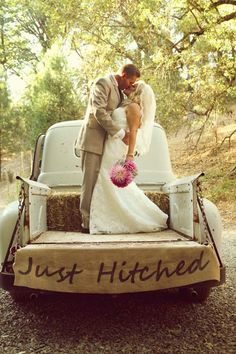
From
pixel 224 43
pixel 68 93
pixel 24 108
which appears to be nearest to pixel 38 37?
pixel 24 108

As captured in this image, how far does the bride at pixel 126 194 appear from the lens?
4.00 meters

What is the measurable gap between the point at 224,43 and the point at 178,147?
361 inches

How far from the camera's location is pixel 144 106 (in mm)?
4168

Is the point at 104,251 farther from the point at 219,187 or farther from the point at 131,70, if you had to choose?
the point at 219,187

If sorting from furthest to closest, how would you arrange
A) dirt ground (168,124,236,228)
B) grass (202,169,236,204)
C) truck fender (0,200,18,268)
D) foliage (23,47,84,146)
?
foliage (23,47,84,146)
grass (202,169,236,204)
dirt ground (168,124,236,228)
truck fender (0,200,18,268)

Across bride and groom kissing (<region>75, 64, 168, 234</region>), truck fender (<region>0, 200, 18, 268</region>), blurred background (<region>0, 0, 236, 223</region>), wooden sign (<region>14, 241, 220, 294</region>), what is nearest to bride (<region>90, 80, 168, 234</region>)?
bride and groom kissing (<region>75, 64, 168, 234</region>)

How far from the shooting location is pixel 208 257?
271 cm

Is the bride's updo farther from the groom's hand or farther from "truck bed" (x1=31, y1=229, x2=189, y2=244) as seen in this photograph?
"truck bed" (x1=31, y1=229, x2=189, y2=244)

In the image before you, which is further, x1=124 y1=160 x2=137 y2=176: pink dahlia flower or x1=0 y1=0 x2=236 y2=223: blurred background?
x1=0 y1=0 x2=236 y2=223: blurred background

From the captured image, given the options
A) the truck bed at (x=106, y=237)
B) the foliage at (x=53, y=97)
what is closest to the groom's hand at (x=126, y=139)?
the truck bed at (x=106, y=237)

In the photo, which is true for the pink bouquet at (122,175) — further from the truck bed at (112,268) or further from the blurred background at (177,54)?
the blurred background at (177,54)

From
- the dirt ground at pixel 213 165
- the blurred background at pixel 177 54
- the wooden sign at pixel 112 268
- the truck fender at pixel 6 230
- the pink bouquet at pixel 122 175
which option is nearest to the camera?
the wooden sign at pixel 112 268

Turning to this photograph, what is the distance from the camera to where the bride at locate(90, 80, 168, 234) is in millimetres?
3998

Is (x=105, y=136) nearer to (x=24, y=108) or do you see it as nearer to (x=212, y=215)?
(x=212, y=215)
